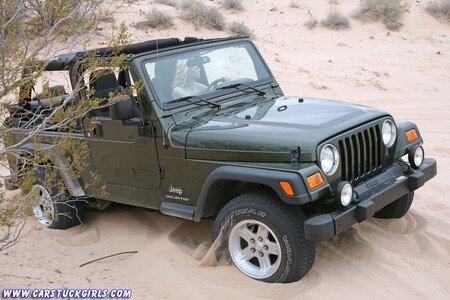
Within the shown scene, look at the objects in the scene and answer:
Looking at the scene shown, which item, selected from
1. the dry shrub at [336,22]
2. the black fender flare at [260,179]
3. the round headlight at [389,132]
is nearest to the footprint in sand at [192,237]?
the black fender flare at [260,179]

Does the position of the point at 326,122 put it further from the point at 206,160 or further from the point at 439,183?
the point at 439,183

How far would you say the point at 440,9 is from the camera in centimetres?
1986

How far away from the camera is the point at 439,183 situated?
646 cm

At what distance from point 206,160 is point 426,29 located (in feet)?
52.8

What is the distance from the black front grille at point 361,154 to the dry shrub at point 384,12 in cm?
1470

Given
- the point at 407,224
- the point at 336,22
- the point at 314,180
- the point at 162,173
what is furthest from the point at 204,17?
the point at 314,180

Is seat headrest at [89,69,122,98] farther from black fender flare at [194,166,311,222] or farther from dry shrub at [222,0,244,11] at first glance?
dry shrub at [222,0,244,11]

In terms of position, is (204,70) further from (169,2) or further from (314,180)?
(169,2)

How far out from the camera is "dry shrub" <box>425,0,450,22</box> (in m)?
19.6

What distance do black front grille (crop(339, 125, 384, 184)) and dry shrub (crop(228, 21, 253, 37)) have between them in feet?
40.3

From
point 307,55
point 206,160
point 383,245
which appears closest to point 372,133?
point 383,245

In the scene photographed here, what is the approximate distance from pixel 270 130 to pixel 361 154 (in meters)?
0.73

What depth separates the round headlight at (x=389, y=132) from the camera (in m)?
4.60

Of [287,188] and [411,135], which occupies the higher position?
[287,188]
